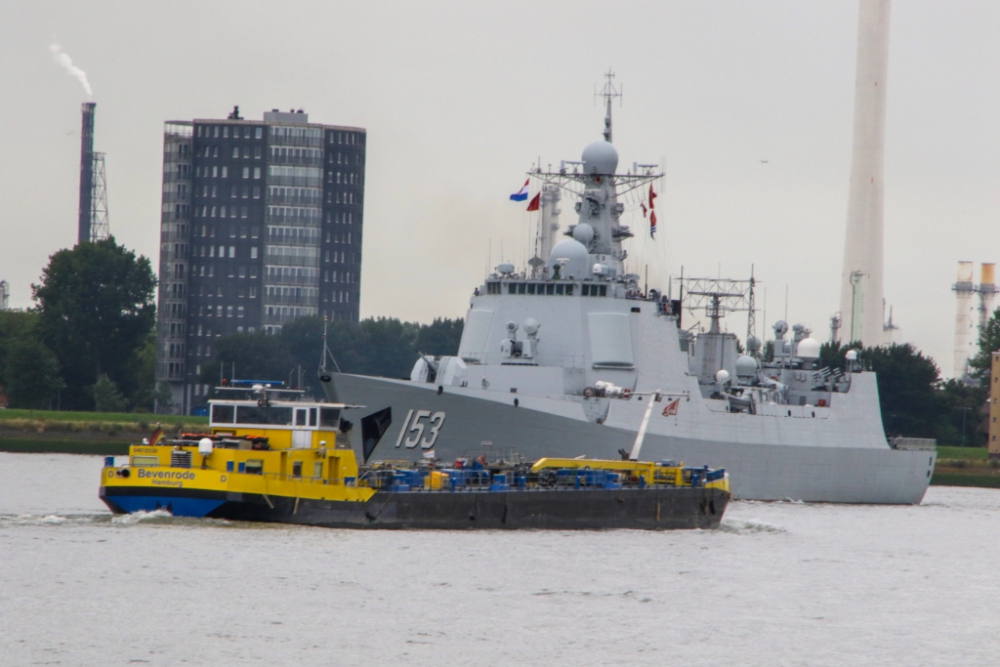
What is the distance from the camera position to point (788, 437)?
61188 mm

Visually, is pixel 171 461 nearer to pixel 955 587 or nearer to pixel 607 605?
pixel 607 605

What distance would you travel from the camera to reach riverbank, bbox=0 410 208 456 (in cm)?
8050

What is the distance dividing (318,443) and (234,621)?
35.1 ft

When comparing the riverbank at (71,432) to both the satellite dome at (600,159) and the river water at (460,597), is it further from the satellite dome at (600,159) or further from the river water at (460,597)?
the river water at (460,597)

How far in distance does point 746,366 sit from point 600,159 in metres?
10.6

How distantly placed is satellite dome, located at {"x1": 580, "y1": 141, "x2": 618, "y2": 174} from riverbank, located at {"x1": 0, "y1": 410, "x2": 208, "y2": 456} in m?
28.6

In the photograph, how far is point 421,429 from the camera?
162ft

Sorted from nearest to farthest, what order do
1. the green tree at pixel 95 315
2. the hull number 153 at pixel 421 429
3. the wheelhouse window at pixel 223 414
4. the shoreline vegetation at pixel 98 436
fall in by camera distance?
the wheelhouse window at pixel 223 414
the hull number 153 at pixel 421 429
the shoreline vegetation at pixel 98 436
the green tree at pixel 95 315

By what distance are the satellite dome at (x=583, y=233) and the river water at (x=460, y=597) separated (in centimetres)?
1799

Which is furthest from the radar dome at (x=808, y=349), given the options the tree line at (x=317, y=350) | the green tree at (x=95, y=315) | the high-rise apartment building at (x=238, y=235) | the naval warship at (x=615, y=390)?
the high-rise apartment building at (x=238, y=235)

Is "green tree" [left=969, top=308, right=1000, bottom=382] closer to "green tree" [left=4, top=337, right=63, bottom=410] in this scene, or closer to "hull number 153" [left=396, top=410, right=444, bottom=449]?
"green tree" [left=4, top=337, right=63, bottom=410]

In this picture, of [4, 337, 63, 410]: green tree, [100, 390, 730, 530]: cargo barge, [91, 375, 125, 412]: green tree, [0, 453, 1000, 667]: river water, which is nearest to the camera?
[0, 453, 1000, 667]: river water

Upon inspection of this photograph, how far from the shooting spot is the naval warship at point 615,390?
49875 mm

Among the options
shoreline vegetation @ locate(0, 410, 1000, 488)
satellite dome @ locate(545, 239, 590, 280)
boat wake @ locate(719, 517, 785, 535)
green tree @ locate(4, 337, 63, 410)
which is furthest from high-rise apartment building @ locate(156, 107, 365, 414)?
boat wake @ locate(719, 517, 785, 535)
